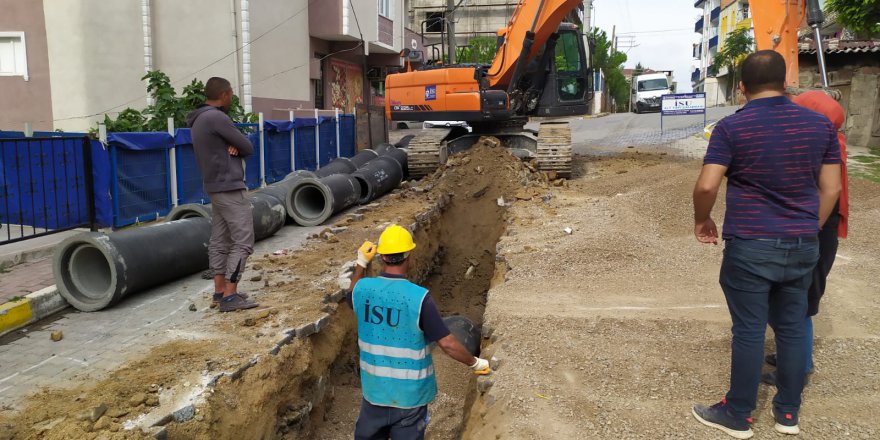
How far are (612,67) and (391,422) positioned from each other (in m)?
57.8

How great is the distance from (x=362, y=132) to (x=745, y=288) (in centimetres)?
1431

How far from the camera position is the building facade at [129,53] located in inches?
611

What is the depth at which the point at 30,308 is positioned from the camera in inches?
213

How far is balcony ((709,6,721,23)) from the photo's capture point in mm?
64963

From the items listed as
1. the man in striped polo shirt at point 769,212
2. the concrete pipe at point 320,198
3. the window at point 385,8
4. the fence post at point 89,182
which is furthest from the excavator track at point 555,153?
the window at point 385,8

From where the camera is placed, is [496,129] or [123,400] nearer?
[123,400]

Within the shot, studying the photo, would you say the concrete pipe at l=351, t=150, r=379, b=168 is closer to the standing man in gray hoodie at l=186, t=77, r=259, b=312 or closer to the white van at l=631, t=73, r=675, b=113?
the standing man in gray hoodie at l=186, t=77, r=259, b=312

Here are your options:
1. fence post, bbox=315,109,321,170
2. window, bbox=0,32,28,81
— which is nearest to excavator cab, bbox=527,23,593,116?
fence post, bbox=315,109,321,170

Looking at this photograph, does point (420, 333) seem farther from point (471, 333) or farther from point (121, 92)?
point (121, 92)

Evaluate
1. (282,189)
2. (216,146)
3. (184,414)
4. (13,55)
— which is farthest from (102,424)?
(13,55)

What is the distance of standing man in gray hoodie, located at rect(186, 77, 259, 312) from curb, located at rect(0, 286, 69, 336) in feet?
4.40

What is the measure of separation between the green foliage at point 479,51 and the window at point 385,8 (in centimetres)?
1125

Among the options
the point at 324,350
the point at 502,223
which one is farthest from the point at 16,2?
the point at 324,350

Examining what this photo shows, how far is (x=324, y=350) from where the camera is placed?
221 inches
